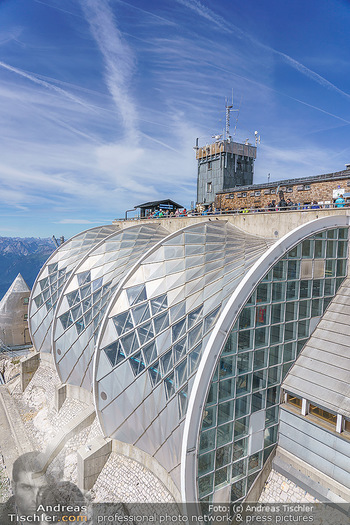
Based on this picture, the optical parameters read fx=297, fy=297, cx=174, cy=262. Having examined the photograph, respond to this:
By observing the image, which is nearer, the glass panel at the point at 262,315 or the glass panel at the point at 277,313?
the glass panel at the point at 262,315

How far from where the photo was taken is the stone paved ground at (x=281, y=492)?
14.3 metres

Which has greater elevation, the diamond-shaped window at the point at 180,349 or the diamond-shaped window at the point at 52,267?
the diamond-shaped window at the point at 52,267

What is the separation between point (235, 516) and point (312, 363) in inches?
323

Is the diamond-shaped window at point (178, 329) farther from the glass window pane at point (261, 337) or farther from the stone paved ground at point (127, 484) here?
the stone paved ground at point (127, 484)

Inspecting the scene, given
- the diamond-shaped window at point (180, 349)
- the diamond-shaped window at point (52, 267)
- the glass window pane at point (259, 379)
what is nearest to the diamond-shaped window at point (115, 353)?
the diamond-shaped window at point (180, 349)

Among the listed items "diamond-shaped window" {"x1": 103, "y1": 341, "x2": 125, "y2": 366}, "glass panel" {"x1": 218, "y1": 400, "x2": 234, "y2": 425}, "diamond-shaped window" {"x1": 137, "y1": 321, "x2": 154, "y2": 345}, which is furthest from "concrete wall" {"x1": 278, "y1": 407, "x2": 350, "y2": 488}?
"diamond-shaped window" {"x1": 103, "y1": 341, "x2": 125, "y2": 366}

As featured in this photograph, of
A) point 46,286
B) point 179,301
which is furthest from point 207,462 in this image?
point 46,286

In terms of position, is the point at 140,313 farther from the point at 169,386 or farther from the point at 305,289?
the point at 305,289

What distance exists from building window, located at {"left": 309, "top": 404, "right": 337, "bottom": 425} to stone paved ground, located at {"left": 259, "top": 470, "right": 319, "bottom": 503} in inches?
141

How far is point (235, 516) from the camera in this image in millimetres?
14133

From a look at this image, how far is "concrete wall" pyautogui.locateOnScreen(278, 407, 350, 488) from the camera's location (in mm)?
13414

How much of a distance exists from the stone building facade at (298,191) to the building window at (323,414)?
11986 millimetres

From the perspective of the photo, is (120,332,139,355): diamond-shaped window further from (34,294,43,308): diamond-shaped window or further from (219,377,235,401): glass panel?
(34,294,43,308): diamond-shaped window

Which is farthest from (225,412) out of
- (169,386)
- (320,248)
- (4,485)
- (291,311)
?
(4,485)
